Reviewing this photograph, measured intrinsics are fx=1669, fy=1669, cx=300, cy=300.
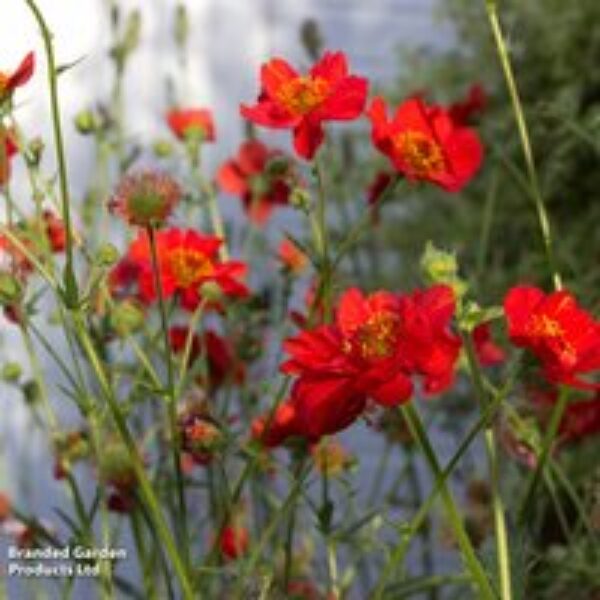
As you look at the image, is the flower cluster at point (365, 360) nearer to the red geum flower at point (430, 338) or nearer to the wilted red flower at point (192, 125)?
the red geum flower at point (430, 338)

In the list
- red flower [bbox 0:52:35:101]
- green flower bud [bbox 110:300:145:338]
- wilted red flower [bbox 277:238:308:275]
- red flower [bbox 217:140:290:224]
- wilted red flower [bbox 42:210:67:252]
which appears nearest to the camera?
red flower [bbox 0:52:35:101]

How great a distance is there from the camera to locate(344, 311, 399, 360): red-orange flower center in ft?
2.38

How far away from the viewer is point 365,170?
120 inches

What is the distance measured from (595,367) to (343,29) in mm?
2799

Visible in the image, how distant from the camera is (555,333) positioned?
74 cm

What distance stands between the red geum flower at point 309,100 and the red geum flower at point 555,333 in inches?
6.1

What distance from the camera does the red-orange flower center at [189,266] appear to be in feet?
3.17

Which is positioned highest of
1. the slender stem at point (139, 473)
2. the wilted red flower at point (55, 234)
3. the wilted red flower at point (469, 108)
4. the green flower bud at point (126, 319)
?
the wilted red flower at point (469, 108)

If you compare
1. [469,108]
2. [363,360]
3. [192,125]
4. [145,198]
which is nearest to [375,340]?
[363,360]

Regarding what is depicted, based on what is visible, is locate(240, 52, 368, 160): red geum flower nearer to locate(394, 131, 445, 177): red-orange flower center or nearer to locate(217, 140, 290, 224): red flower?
locate(394, 131, 445, 177): red-orange flower center

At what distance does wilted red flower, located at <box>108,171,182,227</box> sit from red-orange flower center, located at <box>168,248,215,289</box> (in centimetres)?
10

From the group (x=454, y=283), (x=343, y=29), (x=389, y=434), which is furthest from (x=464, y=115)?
(x=343, y=29)

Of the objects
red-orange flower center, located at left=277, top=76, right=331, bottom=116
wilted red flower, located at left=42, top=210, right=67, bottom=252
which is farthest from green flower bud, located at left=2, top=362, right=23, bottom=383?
red-orange flower center, located at left=277, top=76, right=331, bottom=116

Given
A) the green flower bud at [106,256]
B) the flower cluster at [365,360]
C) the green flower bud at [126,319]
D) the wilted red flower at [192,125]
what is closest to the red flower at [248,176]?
the wilted red flower at [192,125]
